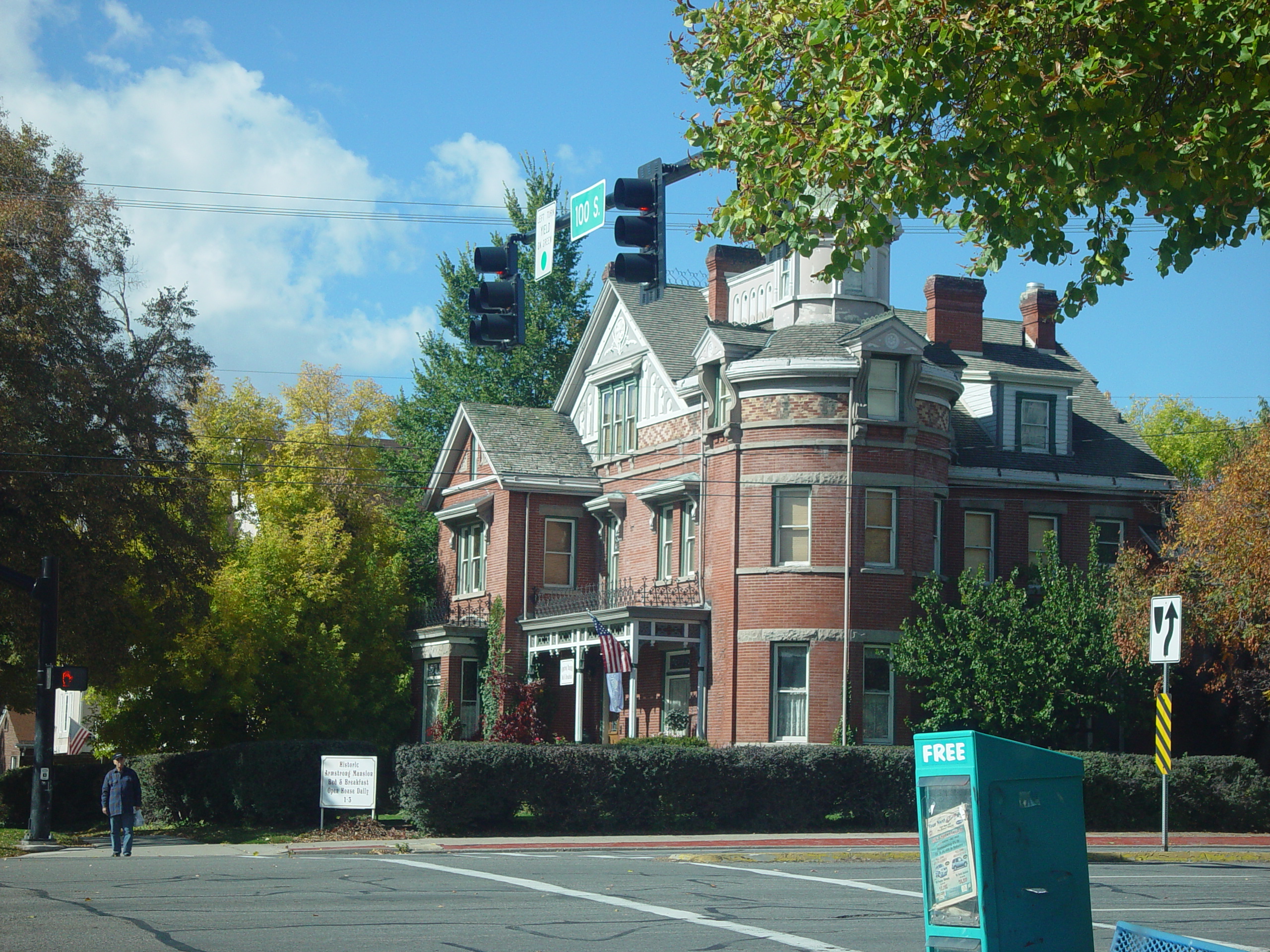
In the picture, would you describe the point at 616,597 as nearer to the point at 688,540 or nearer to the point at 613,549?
the point at 688,540

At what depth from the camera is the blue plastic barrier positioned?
580 cm

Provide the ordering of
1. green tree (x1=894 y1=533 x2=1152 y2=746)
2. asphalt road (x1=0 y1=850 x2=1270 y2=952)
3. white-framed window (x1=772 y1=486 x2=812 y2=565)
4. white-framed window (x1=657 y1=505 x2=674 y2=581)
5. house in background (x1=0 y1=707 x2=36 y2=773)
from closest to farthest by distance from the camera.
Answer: asphalt road (x1=0 y1=850 x2=1270 y2=952), green tree (x1=894 y1=533 x2=1152 y2=746), white-framed window (x1=772 y1=486 x2=812 y2=565), white-framed window (x1=657 y1=505 x2=674 y2=581), house in background (x1=0 y1=707 x2=36 y2=773)

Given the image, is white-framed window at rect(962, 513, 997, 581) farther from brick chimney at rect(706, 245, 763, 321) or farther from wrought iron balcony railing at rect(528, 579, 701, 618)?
brick chimney at rect(706, 245, 763, 321)

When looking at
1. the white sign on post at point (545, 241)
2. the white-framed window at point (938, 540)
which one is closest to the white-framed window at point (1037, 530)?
the white-framed window at point (938, 540)

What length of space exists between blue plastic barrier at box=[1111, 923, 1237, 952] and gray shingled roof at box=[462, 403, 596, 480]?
33.1 metres

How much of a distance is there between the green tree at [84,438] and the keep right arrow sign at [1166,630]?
18.8 m

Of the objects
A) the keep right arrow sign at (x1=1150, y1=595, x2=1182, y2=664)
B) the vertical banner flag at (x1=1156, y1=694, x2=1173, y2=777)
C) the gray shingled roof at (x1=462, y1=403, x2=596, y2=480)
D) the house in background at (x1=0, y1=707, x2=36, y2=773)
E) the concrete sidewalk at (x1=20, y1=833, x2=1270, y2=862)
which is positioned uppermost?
the gray shingled roof at (x1=462, y1=403, x2=596, y2=480)

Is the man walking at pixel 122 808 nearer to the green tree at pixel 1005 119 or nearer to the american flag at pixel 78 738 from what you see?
the green tree at pixel 1005 119

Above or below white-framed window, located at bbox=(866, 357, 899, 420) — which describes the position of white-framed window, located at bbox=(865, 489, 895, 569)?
below

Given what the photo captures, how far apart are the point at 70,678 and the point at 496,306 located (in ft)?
46.2

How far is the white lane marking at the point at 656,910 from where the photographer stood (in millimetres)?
11484

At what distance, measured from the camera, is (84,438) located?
27672 millimetres

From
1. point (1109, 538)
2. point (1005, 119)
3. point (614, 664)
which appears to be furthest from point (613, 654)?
point (1005, 119)

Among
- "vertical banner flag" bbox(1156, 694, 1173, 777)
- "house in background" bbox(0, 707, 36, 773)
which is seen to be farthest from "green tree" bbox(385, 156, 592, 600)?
"vertical banner flag" bbox(1156, 694, 1173, 777)
